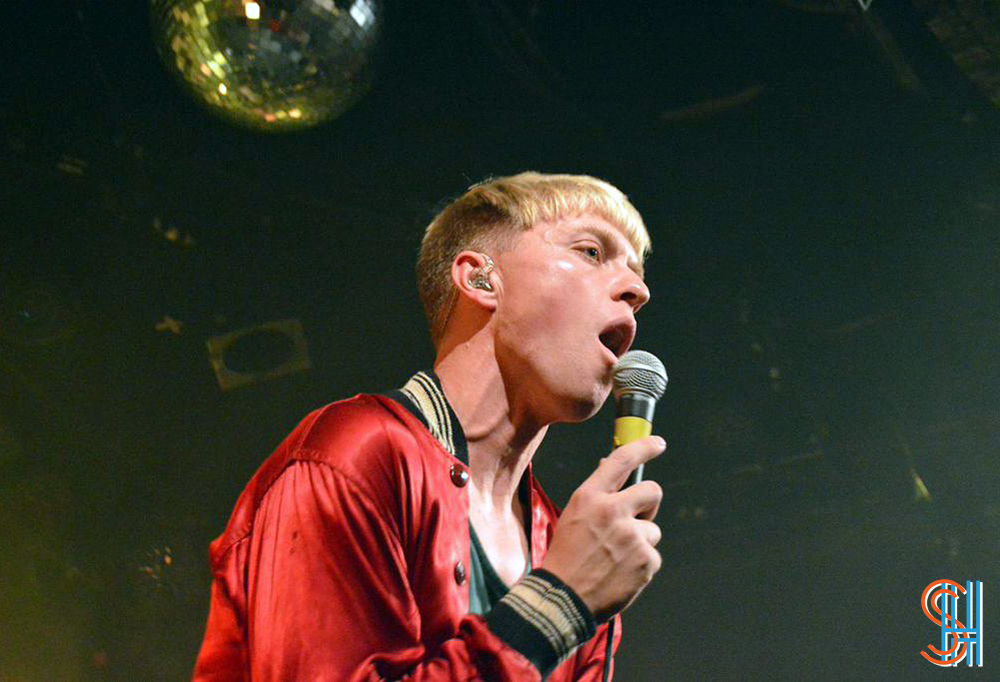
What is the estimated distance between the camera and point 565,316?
1678mm

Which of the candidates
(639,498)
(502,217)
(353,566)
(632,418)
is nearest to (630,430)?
(632,418)

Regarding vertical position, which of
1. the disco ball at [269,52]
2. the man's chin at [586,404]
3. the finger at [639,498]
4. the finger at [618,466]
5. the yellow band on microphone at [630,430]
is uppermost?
the disco ball at [269,52]

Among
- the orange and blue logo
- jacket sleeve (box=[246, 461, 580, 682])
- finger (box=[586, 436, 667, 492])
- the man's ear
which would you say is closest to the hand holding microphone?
finger (box=[586, 436, 667, 492])

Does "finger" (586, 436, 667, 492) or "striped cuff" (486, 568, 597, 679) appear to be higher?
"finger" (586, 436, 667, 492)

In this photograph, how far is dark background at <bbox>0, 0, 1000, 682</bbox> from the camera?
2.99 meters

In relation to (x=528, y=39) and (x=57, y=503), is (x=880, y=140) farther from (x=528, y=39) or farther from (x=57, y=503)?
(x=57, y=503)

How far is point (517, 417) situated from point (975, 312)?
7.75ft

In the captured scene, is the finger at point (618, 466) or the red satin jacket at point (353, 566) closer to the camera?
the red satin jacket at point (353, 566)

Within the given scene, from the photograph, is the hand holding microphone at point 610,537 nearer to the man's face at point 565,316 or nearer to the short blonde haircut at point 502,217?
the man's face at point 565,316

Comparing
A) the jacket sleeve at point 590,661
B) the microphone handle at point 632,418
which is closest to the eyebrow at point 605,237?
the microphone handle at point 632,418

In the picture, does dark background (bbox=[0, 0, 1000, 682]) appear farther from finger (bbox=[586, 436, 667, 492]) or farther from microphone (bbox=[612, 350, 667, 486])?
finger (bbox=[586, 436, 667, 492])

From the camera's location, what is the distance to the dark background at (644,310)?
2994 millimetres

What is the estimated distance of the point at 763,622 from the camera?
3.65 m

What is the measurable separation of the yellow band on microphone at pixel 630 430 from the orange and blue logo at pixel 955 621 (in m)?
2.44
